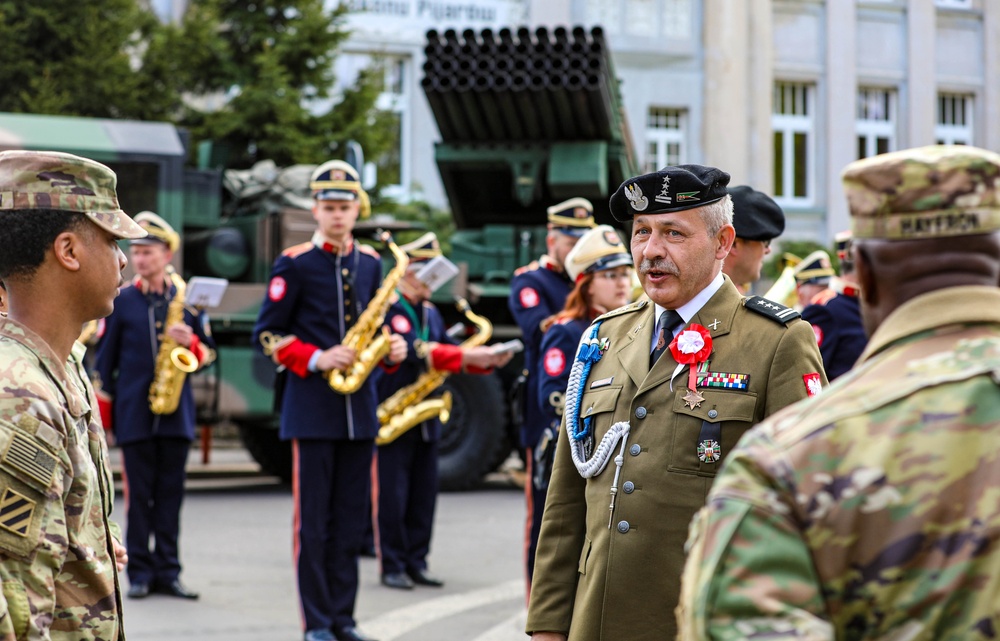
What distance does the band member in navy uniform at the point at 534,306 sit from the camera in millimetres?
6805

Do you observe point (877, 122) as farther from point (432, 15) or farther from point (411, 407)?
point (411, 407)

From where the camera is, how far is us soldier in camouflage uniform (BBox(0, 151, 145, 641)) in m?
2.57

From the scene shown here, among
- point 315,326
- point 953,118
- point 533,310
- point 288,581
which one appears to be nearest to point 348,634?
point 315,326

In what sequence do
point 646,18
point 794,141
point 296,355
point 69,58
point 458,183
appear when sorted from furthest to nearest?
point 794,141 → point 646,18 → point 69,58 → point 458,183 → point 296,355

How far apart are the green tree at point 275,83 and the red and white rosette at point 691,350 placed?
16837 mm

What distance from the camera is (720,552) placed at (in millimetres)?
1786

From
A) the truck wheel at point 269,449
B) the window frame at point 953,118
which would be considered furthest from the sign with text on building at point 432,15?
the truck wheel at point 269,449

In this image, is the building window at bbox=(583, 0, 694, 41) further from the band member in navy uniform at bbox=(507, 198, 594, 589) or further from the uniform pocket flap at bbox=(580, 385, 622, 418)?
the uniform pocket flap at bbox=(580, 385, 622, 418)

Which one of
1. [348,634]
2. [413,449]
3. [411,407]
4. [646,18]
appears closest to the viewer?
[348,634]

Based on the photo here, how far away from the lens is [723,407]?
3.25 metres

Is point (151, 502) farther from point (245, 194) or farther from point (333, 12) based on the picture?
point (333, 12)

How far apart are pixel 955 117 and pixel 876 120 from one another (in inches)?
78.1

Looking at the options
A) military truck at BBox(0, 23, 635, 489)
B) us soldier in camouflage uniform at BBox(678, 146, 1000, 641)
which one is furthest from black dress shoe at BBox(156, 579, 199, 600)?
us soldier in camouflage uniform at BBox(678, 146, 1000, 641)

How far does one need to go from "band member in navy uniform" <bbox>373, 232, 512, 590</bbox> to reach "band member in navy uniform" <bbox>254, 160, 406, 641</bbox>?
1.80m
